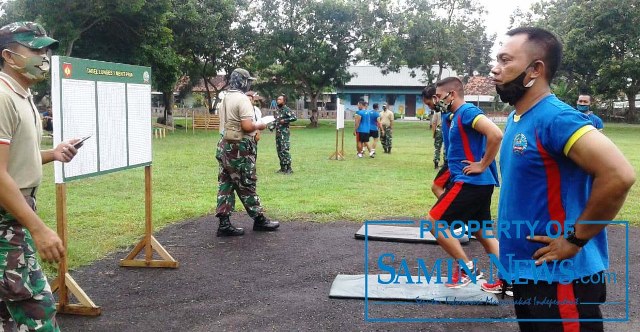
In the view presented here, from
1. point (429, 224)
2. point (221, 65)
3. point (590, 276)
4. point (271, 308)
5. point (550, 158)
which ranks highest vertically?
point (221, 65)

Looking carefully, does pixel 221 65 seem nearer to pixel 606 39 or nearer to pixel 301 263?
pixel 606 39

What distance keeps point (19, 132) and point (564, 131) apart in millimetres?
2557

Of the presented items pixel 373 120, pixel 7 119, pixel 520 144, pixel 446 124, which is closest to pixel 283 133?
pixel 373 120

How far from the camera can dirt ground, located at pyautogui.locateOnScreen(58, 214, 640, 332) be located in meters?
4.26

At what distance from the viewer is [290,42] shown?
125 feet

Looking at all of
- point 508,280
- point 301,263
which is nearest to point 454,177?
point 301,263

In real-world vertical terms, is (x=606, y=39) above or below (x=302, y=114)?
above

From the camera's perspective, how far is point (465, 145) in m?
5.00

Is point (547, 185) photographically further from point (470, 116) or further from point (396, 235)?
point (396, 235)

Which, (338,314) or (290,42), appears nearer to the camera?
(338,314)

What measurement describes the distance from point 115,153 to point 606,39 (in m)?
36.1

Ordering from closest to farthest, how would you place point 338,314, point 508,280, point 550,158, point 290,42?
point 550,158 → point 508,280 → point 338,314 → point 290,42

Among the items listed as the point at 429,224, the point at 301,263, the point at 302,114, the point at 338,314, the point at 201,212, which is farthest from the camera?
the point at 302,114

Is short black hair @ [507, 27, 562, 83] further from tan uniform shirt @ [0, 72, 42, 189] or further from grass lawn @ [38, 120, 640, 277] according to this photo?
grass lawn @ [38, 120, 640, 277]
